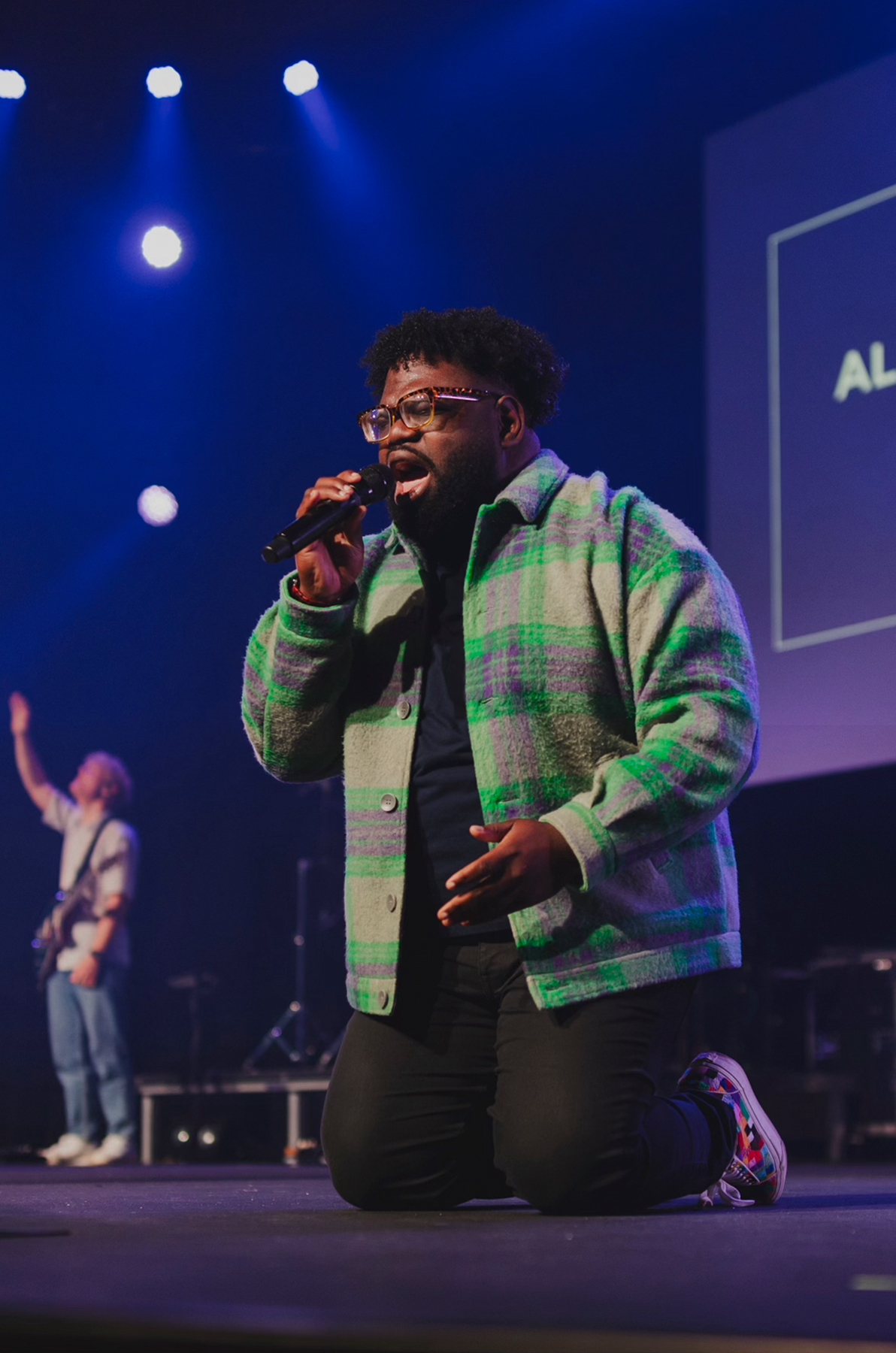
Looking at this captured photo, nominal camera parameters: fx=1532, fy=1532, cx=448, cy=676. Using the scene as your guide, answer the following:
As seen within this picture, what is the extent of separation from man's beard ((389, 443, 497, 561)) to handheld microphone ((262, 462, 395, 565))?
0.06 metres

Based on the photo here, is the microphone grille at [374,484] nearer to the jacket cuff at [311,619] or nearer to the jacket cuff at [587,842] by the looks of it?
the jacket cuff at [311,619]

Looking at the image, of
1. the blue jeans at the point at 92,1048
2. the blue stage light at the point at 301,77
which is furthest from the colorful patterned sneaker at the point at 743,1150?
the blue stage light at the point at 301,77

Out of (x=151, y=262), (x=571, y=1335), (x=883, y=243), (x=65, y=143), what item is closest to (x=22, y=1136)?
(x=151, y=262)

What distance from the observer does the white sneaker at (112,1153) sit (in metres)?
4.84

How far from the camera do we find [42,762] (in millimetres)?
6555

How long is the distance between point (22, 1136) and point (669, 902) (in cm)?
499

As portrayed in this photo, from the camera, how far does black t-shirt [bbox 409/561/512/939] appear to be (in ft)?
6.81

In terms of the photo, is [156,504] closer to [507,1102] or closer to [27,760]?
[27,760]

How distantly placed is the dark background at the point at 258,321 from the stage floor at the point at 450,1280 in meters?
3.58

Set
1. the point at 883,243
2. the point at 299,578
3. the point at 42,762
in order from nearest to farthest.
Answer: the point at 299,578, the point at 883,243, the point at 42,762

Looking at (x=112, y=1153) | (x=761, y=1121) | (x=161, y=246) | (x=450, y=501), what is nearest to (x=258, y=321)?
(x=161, y=246)

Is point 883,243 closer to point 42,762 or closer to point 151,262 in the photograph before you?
point 151,262

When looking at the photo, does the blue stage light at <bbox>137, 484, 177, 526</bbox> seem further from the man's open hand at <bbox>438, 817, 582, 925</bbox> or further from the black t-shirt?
the man's open hand at <bbox>438, 817, 582, 925</bbox>

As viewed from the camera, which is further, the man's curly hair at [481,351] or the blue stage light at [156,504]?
the blue stage light at [156,504]
